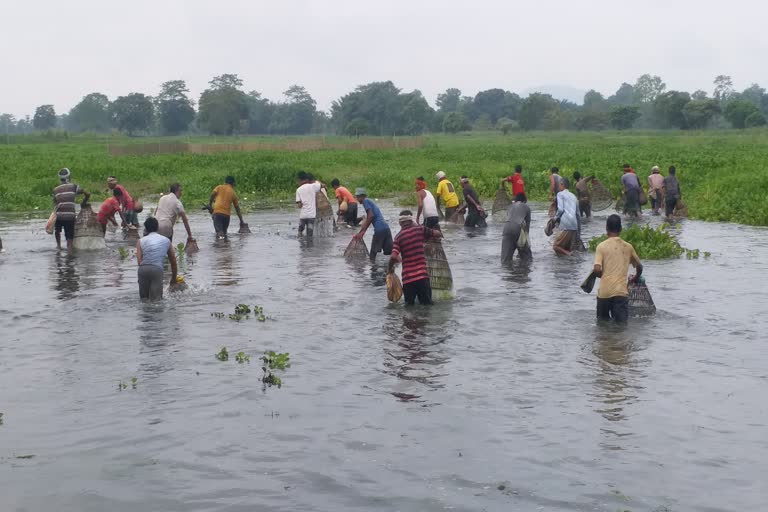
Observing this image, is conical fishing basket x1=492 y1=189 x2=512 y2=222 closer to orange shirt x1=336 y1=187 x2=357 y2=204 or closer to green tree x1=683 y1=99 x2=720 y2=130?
orange shirt x1=336 y1=187 x2=357 y2=204

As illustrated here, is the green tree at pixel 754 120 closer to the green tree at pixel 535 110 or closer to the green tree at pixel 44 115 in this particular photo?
the green tree at pixel 535 110

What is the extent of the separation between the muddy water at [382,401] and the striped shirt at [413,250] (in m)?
0.66

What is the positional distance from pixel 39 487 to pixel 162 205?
12891mm

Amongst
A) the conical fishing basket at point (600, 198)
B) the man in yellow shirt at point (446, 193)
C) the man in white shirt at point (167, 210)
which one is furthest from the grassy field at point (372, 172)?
the man in white shirt at point (167, 210)

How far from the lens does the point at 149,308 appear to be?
15.4m

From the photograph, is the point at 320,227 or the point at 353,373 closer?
the point at 353,373

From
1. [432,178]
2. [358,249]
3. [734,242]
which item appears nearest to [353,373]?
[358,249]

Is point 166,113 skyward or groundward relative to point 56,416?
skyward

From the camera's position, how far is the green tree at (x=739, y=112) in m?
109

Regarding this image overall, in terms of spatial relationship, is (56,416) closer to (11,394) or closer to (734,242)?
(11,394)

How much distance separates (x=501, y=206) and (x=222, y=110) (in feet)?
372

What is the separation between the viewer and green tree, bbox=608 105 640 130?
127375mm

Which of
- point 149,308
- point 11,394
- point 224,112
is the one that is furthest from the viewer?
point 224,112

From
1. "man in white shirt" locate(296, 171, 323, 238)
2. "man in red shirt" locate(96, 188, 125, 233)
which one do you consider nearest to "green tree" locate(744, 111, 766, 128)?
"man in white shirt" locate(296, 171, 323, 238)
